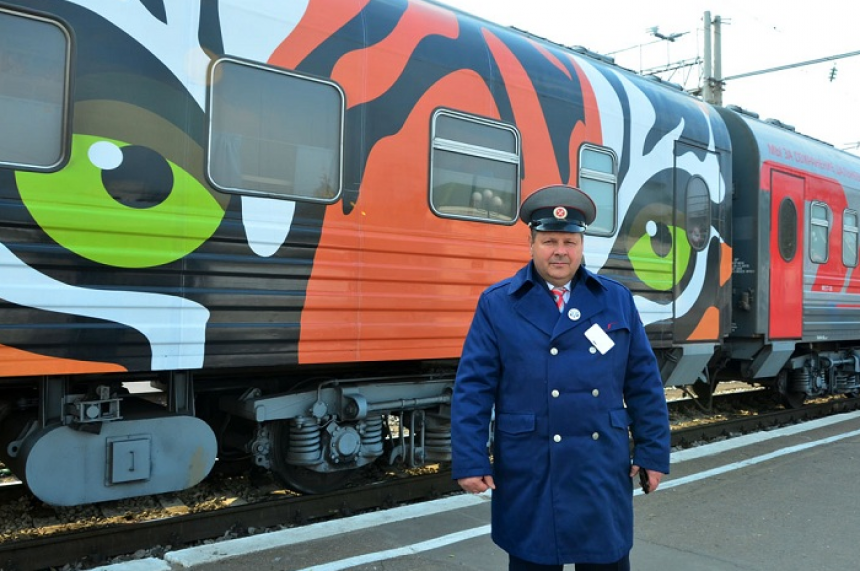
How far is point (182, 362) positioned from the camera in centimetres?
427

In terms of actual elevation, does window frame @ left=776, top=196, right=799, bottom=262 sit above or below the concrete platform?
above

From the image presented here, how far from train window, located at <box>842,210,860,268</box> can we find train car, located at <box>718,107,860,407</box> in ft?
0.05

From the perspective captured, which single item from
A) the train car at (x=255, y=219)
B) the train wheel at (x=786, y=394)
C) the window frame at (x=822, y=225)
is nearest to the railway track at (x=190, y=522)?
the train car at (x=255, y=219)

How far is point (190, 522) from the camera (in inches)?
188

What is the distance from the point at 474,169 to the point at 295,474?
2.58 meters

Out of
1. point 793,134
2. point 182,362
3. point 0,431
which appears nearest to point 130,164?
point 182,362

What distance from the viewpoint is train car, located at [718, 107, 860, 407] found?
29.3 ft

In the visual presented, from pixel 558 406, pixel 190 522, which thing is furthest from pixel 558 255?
pixel 190 522

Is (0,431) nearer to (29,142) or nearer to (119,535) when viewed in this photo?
(119,535)

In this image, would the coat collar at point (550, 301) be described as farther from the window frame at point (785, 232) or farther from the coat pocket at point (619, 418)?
the window frame at point (785, 232)

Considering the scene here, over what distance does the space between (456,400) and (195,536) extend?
284 cm

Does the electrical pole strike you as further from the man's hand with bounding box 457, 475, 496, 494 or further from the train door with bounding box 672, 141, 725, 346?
the man's hand with bounding box 457, 475, 496, 494

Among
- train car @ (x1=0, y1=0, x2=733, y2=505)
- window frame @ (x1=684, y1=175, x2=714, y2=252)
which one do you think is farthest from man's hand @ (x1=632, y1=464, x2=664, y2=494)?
window frame @ (x1=684, y1=175, x2=714, y2=252)

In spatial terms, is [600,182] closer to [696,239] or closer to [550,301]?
[696,239]
